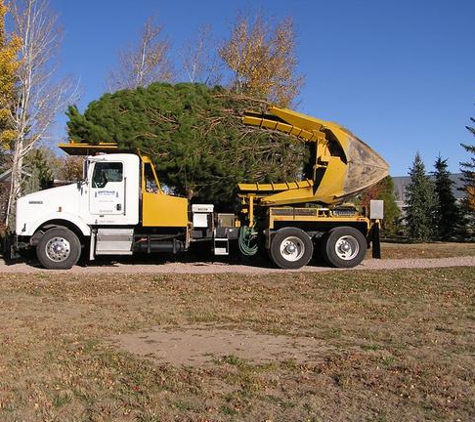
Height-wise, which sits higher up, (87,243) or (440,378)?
(87,243)

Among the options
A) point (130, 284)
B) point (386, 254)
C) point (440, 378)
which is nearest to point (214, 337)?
point (440, 378)

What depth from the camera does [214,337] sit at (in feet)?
22.9

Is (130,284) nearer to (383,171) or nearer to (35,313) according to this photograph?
(35,313)

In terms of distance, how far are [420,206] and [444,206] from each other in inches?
115

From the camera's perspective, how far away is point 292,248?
578 inches

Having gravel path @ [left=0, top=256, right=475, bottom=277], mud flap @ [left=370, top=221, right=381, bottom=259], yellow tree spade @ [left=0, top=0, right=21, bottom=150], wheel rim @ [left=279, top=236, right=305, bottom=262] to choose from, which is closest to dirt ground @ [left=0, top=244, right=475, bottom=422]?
gravel path @ [left=0, top=256, right=475, bottom=277]

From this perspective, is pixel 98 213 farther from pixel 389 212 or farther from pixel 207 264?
pixel 389 212

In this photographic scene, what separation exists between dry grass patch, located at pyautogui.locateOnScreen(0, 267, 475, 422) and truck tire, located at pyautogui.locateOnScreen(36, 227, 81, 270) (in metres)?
2.42

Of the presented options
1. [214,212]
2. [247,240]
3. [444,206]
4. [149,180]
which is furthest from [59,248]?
[444,206]

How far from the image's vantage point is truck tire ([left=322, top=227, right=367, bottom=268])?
48.5 ft

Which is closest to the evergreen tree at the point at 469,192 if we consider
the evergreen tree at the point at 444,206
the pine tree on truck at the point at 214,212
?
the evergreen tree at the point at 444,206

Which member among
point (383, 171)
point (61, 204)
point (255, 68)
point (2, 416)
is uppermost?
point (255, 68)

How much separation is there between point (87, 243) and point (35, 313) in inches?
243

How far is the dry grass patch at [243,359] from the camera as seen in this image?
4508mm
